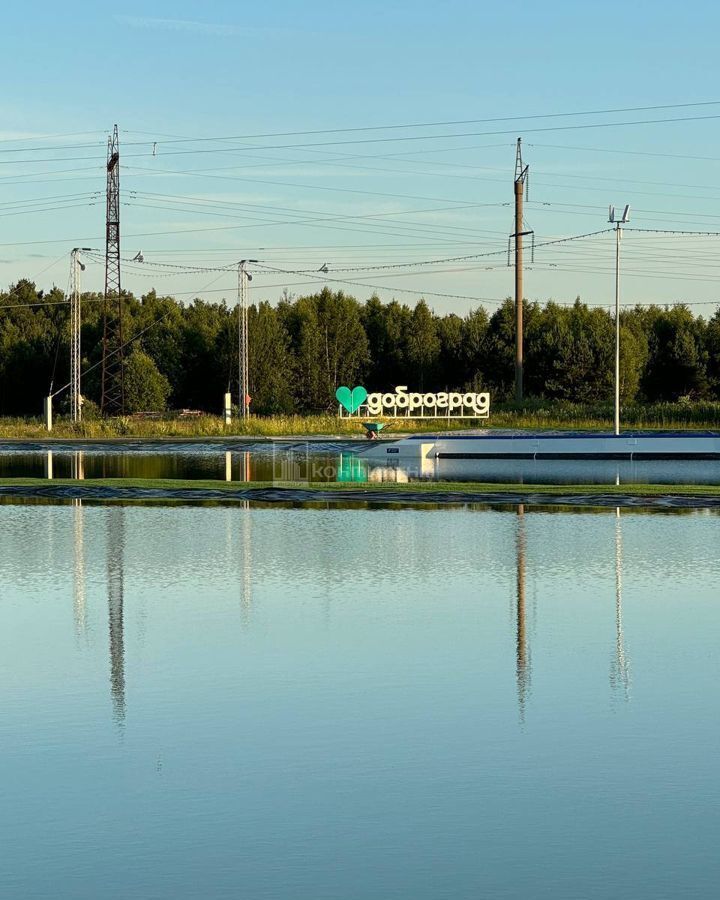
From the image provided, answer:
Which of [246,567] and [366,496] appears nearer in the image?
[246,567]

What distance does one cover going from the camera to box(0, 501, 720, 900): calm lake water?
6172 millimetres

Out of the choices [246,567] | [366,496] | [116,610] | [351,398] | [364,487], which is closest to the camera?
[116,610]

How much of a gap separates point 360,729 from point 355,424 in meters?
56.1

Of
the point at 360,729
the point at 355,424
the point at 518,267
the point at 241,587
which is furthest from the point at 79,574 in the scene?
the point at 518,267

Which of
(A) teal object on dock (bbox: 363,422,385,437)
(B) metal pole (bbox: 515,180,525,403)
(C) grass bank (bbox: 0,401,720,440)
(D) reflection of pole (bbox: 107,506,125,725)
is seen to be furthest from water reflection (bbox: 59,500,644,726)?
(B) metal pole (bbox: 515,180,525,403)

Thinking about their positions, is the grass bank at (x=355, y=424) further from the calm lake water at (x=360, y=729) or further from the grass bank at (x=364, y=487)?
the calm lake water at (x=360, y=729)

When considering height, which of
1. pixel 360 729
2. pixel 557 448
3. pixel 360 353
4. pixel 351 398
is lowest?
pixel 360 729

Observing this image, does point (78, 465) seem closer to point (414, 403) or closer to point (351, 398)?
point (351, 398)

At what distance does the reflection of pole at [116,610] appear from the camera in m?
9.57

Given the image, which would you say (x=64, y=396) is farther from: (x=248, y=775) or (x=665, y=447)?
(x=248, y=775)

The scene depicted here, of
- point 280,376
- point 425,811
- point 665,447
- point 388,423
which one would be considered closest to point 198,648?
point 425,811

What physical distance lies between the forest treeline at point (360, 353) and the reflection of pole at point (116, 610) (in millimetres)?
69429

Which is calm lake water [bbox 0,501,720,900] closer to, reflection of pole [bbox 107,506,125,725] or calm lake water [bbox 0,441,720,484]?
reflection of pole [bbox 107,506,125,725]

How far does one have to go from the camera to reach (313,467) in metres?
38.0
